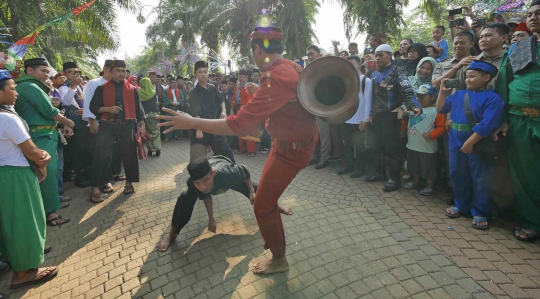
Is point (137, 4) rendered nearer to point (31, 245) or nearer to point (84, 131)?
point (84, 131)

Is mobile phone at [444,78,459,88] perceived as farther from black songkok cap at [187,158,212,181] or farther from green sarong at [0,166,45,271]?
green sarong at [0,166,45,271]

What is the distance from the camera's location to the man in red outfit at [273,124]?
215 centimetres

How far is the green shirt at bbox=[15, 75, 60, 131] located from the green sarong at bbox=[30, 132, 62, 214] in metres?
0.24

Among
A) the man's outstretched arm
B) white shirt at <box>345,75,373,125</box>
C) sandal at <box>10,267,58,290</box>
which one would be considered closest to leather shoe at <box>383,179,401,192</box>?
white shirt at <box>345,75,373,125</box>

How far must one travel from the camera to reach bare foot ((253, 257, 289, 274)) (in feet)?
9.20

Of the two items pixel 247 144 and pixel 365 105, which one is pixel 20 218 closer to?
pixel 365 105

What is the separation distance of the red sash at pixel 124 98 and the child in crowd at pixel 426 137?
4.62m

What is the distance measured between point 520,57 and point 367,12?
29.9ft

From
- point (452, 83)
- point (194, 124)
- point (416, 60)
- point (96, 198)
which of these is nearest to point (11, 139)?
point (194, 124)

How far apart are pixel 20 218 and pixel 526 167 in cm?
521

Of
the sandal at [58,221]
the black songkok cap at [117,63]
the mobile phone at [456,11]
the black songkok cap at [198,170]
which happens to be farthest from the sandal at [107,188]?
the mobile phone at [456,11]

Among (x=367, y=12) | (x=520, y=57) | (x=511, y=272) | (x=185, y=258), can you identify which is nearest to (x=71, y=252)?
(x=185, y=258)

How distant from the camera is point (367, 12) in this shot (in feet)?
36.2

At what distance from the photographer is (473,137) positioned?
11.0 ft
